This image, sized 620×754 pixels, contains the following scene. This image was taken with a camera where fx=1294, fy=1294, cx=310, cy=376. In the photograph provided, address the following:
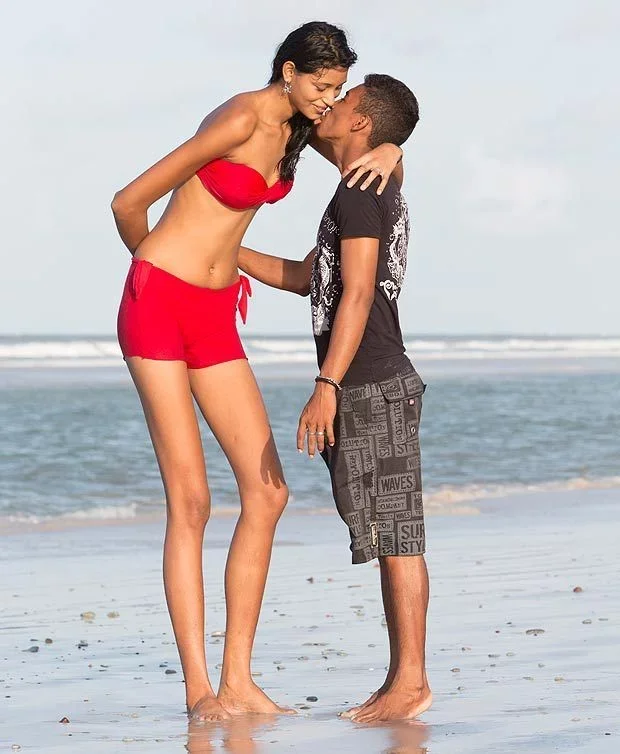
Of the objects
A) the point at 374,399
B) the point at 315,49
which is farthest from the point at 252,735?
the point at 315,49

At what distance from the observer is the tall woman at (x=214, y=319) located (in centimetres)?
390

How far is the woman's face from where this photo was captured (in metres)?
3.90

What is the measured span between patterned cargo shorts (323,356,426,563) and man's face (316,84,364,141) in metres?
0.78

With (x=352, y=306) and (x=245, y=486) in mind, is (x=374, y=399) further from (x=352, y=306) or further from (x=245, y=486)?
(x=245, y=486)

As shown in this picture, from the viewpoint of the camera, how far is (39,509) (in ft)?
29.2

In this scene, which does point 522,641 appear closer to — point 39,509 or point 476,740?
point 476,740

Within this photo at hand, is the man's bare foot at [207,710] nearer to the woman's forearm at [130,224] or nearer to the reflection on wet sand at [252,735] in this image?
the reflection on wet sand at [252,735]

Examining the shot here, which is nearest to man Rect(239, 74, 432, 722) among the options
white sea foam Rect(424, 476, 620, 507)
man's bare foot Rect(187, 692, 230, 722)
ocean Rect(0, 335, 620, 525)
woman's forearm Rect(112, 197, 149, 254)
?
man's bare foot Rect(187, 692, 230, 722)

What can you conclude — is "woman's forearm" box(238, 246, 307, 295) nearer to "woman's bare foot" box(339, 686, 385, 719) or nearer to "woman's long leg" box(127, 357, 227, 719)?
"woman's long leg" box(127, 357, 227, 719)

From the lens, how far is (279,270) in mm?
4578

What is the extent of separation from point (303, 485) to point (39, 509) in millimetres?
2060

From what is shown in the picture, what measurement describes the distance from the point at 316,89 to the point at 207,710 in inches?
74.4

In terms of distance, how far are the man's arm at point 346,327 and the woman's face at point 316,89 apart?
0.43 meters

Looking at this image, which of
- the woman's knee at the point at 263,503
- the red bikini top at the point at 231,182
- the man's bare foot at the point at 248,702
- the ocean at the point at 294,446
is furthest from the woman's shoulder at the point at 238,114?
the ocean at the point at 294,446
